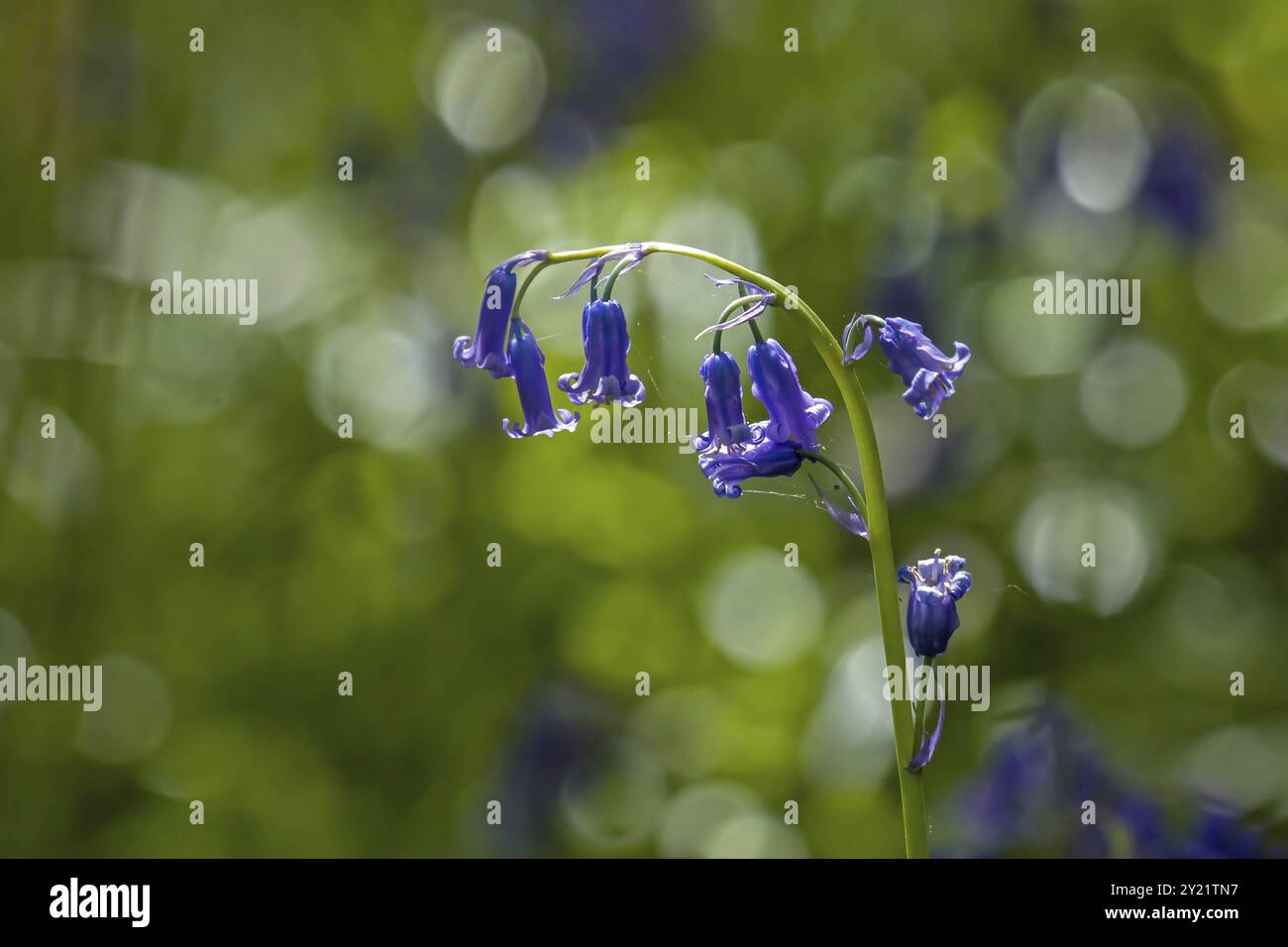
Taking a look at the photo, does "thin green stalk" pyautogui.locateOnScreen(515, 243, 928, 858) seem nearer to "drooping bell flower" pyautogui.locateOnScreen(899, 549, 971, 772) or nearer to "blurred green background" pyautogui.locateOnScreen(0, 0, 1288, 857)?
"drooping bell flower" pyautogui.locateOnScreen(899, 549, 971, 772)

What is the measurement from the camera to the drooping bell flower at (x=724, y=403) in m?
1.01

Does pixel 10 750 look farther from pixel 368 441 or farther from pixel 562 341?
pixel 562 341

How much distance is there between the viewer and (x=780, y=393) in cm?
102

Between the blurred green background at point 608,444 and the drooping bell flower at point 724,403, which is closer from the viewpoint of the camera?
the drooping bell flower at point 724,403

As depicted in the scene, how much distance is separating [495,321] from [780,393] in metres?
0.30

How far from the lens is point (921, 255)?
1611mm

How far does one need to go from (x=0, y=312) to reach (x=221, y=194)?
40cm

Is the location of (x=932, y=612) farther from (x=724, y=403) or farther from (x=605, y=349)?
(x=605, y=349)
